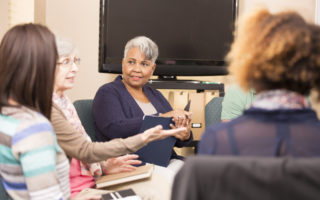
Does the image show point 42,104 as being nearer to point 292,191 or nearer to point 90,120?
point 292,191

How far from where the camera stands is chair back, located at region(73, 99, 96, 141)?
2158mm

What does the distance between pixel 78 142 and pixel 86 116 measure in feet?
2.20

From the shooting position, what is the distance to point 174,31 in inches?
132

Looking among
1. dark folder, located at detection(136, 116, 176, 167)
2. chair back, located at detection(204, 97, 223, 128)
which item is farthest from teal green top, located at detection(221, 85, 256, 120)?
dark folder, located at detection(136, 116, 176, 167)

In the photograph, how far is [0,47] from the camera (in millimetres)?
1234

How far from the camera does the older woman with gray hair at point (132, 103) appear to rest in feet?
6.87

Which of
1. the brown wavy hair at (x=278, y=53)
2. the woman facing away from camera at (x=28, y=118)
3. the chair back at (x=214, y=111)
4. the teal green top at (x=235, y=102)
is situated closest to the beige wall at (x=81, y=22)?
the chair back at (x=214, y=111)

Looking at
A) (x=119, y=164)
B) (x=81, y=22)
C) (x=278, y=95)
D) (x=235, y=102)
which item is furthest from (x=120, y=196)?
(x=81, y=22)

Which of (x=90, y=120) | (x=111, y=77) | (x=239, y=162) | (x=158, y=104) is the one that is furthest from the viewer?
(x=111, y=77)

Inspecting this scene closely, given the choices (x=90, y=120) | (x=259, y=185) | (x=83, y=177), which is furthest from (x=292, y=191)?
(x=90, y=120)

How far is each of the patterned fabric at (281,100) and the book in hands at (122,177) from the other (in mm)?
964

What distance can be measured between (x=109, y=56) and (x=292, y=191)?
8.81 ft

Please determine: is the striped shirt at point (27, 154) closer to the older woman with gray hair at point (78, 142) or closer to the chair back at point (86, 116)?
the older woman with gray hair at point (78, 142)

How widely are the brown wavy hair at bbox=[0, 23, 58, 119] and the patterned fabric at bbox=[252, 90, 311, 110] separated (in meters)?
0.69
